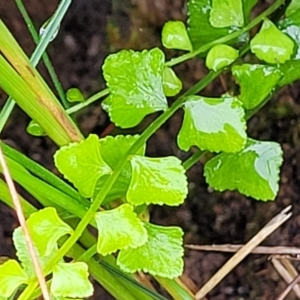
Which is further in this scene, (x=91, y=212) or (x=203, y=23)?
(x=203, y=23)

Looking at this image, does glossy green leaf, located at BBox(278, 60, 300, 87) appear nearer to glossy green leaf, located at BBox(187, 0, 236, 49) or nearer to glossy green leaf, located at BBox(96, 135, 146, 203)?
glossy green leaf, located at BBox(187, 0, 236, 49)

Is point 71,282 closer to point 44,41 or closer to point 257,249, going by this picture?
point 44,41

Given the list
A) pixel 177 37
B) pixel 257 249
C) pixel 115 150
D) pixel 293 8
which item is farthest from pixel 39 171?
pixel 257 249

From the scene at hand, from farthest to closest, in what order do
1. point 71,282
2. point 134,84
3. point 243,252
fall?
point 243,252
point 134,84
point 71,282

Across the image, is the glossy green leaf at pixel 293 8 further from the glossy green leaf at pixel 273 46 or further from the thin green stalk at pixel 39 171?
the thin green stalk at pixel 39 171

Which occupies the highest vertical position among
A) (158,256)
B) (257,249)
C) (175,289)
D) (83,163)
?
(83,163)

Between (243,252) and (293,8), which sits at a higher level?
(293,8)

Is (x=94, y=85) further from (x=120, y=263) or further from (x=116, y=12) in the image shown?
(x=120, y=263)

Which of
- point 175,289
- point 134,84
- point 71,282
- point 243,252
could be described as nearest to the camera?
point 71,282

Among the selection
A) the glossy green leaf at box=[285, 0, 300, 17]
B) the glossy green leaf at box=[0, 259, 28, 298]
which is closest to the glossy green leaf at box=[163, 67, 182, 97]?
the glossy green leaf at box=[285, 0, 300, 17]
